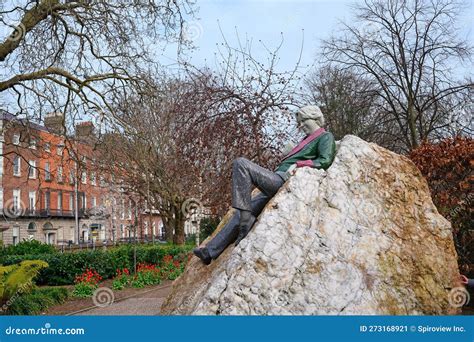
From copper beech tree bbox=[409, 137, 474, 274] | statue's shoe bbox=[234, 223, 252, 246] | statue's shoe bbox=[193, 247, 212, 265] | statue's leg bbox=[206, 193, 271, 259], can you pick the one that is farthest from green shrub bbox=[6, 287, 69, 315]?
copper beech tree bbox=[409, 137, 474, 274]

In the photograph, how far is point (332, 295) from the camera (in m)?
4.95

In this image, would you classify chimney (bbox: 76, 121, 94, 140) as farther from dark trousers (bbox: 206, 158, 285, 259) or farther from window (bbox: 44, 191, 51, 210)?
window (bbox: 44, 191, 51, 210)

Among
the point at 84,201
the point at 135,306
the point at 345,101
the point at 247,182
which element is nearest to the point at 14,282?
the point at 135,306

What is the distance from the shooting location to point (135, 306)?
1238cm

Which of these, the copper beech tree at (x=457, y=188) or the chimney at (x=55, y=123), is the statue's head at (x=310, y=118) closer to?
the copper beech tree at (x=457, y=188)

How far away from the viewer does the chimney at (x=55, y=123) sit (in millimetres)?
14739

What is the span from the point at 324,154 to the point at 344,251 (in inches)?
46.6

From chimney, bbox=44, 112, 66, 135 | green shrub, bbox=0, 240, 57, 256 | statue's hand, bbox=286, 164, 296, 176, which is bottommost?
green shrub, bbox=0, 240, 57, 256

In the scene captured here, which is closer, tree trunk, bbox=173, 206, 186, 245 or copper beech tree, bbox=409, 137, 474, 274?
copper beech tree, bbox=409, 137, 474, 274

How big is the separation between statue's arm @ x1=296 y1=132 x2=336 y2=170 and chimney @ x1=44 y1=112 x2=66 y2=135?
1066 centimetres

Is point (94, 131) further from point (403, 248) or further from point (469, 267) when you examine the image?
point (403, 248)

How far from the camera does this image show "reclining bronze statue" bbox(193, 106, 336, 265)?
5.63 m

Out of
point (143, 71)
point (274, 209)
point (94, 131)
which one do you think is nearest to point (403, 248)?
point (274, 209)

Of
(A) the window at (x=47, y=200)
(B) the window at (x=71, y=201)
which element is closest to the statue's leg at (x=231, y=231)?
(A) the window at (x=47, y=200)
